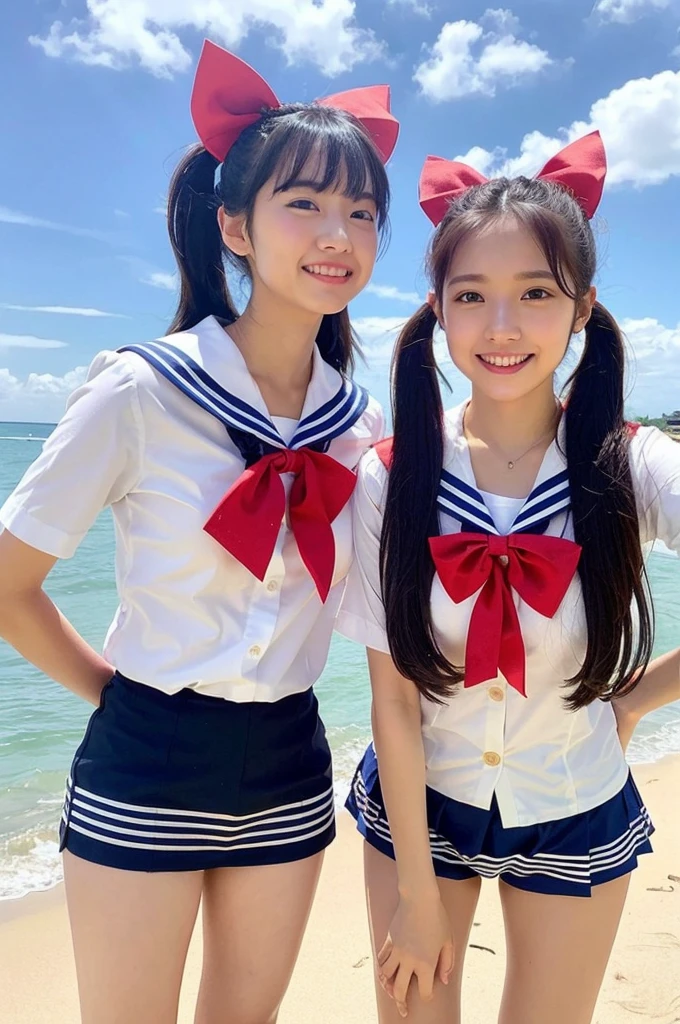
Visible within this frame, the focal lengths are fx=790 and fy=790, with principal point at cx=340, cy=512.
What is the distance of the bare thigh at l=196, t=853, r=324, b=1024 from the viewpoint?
1678mm

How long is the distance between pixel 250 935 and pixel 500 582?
0.92 metres

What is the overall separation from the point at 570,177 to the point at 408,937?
5.67 feet

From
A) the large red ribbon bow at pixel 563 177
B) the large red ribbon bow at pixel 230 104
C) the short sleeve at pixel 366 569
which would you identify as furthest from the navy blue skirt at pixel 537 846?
the large red ribbon bow at pixel 230 104

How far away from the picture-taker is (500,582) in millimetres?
1627

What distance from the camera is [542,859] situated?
1.68 meters

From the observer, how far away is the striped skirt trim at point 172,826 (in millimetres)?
1547

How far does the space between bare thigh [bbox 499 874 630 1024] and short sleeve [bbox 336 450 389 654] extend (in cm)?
65

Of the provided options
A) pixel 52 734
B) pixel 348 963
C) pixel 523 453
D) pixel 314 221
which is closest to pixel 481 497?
pixel 523 453

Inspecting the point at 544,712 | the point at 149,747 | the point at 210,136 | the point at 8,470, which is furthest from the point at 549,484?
the point at 8,470

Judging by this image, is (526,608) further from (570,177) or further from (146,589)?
(570,177)

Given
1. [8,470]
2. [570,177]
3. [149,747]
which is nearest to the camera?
[149,747]

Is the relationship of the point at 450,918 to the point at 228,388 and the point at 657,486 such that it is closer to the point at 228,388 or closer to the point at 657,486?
the point at 657,486

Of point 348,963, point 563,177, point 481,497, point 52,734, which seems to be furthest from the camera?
point 52,734

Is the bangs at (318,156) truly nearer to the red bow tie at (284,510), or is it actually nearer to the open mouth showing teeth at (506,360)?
the open mouth showing teeth at (506,360)
